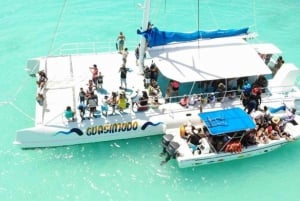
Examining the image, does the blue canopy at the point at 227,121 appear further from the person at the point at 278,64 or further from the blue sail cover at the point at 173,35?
the person at the point at 278,64

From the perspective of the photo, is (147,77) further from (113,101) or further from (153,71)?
(113,101)

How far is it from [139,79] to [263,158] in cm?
661

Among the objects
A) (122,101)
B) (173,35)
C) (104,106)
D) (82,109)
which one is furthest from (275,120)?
(82,109)

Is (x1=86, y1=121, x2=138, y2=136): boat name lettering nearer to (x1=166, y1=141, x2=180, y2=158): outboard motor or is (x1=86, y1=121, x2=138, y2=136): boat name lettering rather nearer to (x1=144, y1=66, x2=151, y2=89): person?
(x1=166, y1=141, x2=180, y2=158): outboard motor

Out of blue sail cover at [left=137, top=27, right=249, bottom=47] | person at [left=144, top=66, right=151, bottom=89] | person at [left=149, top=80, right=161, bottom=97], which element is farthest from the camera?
person at [left=144, top=66, right=151, bottom=89]

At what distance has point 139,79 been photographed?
18.6 meters

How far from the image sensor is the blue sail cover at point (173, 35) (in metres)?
17.8

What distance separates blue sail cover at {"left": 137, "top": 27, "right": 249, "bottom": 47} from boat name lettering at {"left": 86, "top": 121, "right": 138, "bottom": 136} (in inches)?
160

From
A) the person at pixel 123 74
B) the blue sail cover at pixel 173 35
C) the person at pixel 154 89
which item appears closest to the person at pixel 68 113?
the person at pixel 123 74

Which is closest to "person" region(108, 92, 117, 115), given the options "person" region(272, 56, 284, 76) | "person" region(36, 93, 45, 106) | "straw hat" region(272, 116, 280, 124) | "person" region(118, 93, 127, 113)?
"person" region(118, 93, 127, 113)

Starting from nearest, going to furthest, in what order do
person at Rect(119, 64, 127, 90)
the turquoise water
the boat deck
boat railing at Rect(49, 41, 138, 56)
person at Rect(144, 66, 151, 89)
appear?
the turquoise water, the boat deck, person at Rect(119, 64, 127, 90), person at Rect(144, 66, 151, 89), boat railing at Rect(49, 41, 138, 56)

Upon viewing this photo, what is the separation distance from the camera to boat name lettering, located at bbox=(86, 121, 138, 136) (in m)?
16.2

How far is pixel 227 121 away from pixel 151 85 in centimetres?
380

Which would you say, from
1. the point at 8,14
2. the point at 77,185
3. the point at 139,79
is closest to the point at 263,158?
the point at 139,79
